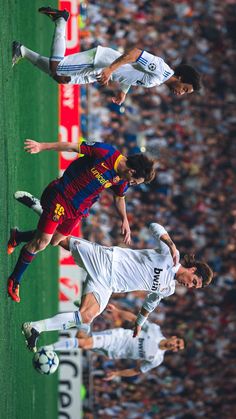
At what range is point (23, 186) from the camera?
9.84m

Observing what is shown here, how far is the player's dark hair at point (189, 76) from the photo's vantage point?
25.4 ft

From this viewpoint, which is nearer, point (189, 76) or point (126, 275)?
point (189, 76)

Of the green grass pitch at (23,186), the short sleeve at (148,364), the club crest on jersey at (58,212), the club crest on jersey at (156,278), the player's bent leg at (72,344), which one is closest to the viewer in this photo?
the club crest on jersey at (58,212)

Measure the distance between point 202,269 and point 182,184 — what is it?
1179 cm

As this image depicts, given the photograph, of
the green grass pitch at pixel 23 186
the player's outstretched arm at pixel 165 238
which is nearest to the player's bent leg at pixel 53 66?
the green grass pitch at pixel 23 186

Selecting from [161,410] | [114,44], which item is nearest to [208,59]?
[114,44]

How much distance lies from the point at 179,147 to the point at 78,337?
9.65m

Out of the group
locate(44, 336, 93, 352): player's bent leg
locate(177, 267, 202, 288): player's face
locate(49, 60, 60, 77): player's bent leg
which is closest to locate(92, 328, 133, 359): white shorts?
locate(44, 336, 93, 352): player's bent leg

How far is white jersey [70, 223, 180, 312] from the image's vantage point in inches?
317

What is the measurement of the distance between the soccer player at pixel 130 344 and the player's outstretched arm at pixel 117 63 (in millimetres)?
3452

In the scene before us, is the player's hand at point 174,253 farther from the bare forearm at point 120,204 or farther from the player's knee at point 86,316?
the player's knee at point 86,316

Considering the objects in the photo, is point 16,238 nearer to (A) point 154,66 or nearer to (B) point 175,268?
(B) point 175,268

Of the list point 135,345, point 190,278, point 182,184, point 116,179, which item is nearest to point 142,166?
point 116,179

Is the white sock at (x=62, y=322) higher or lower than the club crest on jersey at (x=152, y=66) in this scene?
lower
